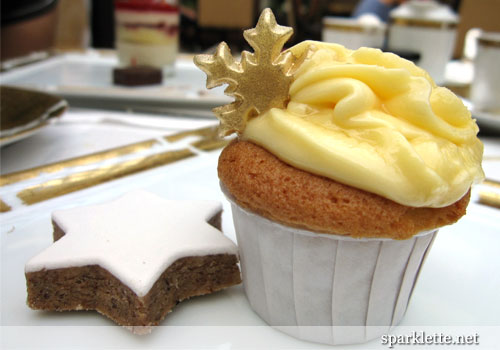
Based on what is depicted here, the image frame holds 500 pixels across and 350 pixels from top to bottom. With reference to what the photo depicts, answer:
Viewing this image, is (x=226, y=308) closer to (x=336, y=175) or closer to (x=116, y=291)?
(x=116, y=291)

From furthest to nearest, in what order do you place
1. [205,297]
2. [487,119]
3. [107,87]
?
[107,87], [487,119], [205,297]

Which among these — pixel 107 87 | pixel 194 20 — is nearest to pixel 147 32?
pixel 107 87

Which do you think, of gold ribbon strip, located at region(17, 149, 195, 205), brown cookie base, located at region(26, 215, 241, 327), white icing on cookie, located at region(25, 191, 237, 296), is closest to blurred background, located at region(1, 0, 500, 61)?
gold ribbon strip, located at region(17, 149, 195, 205)

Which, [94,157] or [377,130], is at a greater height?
[377,130]

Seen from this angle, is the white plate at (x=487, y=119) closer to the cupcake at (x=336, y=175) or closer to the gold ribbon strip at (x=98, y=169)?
the gold ribbon strip at (x=98, y=169)

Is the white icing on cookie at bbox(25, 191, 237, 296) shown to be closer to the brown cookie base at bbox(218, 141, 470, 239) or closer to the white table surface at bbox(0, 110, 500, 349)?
the white table surface at bbox(0, 110, 500, 349)

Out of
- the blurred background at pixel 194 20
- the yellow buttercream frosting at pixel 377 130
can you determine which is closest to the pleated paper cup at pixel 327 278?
the yellow buttercream frosting at pixel 377 130
